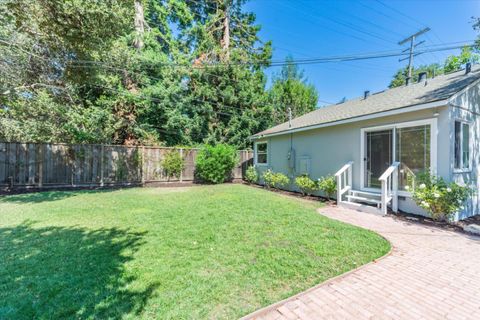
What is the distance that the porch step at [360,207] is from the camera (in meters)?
6.26

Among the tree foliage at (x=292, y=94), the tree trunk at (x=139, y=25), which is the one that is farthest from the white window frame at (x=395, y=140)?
the tree trunk at (x=139, y=25)

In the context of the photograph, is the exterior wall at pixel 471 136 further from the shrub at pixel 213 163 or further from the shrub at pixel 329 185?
the shrub at pixel 213 163

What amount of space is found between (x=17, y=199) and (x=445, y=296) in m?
10.8

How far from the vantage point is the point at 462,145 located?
6133mm

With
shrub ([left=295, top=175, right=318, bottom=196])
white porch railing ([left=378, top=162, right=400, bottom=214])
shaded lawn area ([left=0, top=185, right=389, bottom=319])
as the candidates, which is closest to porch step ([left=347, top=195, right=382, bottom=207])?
white porch railing ([left=378, top=162, right=400, bottom=214])

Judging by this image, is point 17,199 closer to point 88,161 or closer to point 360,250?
point 88,161

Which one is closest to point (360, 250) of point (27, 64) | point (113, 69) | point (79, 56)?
point (79, 56)

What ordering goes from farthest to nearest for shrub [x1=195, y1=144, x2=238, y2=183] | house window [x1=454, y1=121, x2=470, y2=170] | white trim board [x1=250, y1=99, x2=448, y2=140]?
shrub [x1=195, y1=144, x2=238, y2=183], house window [x1=454, y1=121, x2=470, y2=170], white trim board [x1=250, y1=99, x2=448, y2=140]

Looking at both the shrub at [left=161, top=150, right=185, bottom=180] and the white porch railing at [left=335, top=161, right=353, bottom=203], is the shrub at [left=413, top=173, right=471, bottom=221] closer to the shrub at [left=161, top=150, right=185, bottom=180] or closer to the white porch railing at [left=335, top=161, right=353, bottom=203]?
the white porch railing at [left=335, top=161, right=353, bottom=203]

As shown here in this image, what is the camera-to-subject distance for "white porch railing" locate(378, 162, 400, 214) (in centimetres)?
604

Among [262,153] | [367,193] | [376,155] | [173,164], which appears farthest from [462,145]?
[173,164]

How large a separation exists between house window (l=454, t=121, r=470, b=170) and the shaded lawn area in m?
3.71

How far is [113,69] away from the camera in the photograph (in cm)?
1276

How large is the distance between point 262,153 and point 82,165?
29.5ft
